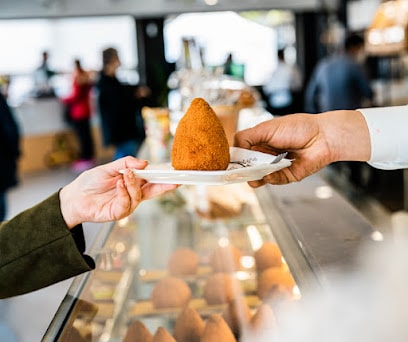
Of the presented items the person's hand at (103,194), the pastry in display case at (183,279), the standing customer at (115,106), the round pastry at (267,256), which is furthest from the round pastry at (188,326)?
the standing customer at (115,106)

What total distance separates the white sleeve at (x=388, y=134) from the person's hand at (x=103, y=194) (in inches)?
20.5

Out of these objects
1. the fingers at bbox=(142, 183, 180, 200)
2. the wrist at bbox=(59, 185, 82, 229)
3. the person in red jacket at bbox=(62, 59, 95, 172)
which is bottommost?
the person in red jacket at bbox=(62, 59, 95, 172)

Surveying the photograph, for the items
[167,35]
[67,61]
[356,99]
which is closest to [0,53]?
[67,61]

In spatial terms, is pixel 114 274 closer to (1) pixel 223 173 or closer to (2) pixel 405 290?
(1) pixel 223 173

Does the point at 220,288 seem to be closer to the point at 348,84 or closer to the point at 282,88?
the point at 348,84

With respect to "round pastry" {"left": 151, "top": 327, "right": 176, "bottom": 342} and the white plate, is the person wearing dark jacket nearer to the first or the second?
the white plate

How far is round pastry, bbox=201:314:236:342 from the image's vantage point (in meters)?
1.44

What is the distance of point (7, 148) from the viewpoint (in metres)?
4.32

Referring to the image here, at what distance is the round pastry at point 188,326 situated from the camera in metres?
1.47

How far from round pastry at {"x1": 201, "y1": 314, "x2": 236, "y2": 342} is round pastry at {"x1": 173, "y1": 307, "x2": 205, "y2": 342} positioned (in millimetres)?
15

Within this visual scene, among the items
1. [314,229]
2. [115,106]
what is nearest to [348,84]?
[115,106]

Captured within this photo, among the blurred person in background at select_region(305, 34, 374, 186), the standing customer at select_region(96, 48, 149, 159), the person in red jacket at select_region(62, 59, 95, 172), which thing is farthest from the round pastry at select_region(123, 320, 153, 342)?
the person in red jacket at select_region(62, 59, 95, 172)

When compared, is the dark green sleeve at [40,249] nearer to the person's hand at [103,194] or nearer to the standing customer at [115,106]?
the person's hand at [103,194]

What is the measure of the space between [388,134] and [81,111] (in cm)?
878
